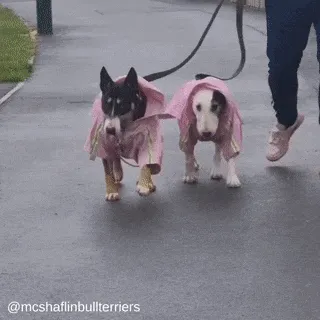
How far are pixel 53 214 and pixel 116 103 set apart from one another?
0.84 metres

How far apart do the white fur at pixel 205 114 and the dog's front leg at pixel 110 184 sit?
0.67m

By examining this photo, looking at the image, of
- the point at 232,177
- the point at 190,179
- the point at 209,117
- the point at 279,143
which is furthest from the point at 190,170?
the point at 279,143

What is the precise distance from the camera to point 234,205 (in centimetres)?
729

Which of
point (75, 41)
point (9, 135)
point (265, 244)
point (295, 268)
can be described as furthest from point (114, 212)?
point (75, 41)

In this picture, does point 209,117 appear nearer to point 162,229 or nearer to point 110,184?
point 110,184

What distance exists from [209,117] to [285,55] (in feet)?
2.86

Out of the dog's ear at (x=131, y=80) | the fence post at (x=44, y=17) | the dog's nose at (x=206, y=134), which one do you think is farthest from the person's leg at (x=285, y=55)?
the fence post at (x=44, y=17)

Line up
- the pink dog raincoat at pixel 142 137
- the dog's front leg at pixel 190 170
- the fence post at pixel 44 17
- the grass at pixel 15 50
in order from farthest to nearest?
the fence post at pixel 44 17
the grass at pixel 15 50
the dog's front leg at pixel 190 170
the pink dog raincoat at pixel 142 137

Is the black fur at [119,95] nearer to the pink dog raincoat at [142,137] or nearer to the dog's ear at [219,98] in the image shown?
the pink dog raincoat at [142,137]

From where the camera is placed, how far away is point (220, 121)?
7617 mm

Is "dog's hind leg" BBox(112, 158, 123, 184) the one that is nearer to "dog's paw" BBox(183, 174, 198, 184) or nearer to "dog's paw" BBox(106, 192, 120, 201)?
"dog's paw" BBox(106, 192, 120, 201)

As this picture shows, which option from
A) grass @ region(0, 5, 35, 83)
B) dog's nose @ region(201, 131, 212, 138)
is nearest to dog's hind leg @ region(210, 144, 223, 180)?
dog's nose @ region(201, 131, 212, 138)

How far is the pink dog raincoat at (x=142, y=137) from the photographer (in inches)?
291

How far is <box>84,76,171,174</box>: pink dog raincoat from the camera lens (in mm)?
7383
